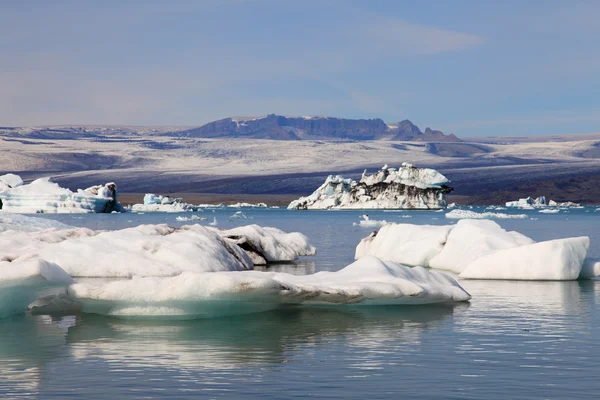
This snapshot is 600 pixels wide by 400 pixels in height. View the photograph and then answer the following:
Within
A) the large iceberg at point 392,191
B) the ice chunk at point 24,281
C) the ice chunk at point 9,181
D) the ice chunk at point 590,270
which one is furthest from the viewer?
A: the large iceberg at point 392,191

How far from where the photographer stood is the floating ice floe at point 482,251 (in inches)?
745

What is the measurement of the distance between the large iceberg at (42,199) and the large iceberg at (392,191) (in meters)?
33.3

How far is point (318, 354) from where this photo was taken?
10023mm

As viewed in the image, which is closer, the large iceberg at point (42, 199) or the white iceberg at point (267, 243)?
the white iceberg at point (267, 243)

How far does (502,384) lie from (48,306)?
825 centimetres

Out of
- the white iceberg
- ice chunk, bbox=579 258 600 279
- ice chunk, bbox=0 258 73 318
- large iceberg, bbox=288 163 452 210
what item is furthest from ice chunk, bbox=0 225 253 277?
large iceberg, bbox=288 163 452 210

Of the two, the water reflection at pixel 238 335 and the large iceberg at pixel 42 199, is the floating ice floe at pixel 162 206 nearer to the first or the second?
the large iceberg at pixel 42 199

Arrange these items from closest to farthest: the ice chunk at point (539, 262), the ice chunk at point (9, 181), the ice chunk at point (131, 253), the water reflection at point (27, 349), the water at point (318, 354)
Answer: the water at point (318, 354)
the water reflection at point (27, 349)
the ice chunk at point (131, 253)
the ice chunk at point (539, 262)
the ice chunk at point (9, 181)

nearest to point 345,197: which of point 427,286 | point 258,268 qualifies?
point 258,268

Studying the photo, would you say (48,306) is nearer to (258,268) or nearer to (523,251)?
(258,268)

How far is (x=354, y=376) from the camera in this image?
28.8ft

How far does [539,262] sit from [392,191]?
82.3 m

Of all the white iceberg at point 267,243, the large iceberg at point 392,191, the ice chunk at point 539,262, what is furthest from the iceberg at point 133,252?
the large iceberg at point 392,191

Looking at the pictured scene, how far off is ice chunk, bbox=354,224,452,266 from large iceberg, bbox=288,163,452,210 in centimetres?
7064
